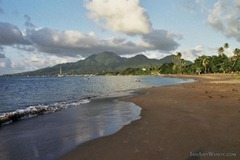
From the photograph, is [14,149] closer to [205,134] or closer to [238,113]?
[205,134]

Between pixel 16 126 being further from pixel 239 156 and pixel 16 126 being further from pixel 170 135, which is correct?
pixel 239 156

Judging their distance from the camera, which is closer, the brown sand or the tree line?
the brown sand

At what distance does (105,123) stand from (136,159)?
26.6ft

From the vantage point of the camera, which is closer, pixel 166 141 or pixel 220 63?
pixel 166 141

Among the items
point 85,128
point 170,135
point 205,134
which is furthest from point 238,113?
point 85,128

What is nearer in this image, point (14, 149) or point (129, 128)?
point (14, 149)

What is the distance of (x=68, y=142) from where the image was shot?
12.5m

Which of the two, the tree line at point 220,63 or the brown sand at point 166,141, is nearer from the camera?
the brown sand at point 166,141

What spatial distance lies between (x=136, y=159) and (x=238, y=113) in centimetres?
1227

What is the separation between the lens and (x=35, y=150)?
11297 millimetres

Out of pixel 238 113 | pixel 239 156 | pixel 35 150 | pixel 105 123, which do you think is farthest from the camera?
pixel 238 113

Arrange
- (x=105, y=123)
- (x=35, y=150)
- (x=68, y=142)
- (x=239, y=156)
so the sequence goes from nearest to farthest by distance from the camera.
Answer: (x=239, y=156), (x=35, y=150), (x=68, y=142), (x=105, y=123)

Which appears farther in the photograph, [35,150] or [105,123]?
[105,123]

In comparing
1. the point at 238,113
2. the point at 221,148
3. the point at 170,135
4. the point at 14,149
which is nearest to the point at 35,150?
the point at 14,149
